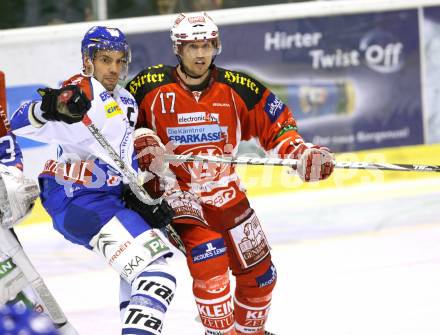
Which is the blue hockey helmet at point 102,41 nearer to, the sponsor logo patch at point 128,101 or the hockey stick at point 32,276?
the sponsor logo patch at point 128,101

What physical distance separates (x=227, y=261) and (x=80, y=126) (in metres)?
0.82

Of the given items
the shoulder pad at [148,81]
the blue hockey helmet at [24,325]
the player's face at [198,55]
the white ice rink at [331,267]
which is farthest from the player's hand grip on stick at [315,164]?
the blue hockey helmet at [24,325]

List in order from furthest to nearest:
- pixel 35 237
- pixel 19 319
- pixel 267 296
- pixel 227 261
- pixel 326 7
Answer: pixel 326 7 < pixel 35 237 < pixel 267 296 < pixel 227 261 < pixel 19 319

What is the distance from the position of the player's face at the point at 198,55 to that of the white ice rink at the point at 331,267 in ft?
4.57

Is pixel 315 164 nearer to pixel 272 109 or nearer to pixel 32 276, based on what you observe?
pixel 272 109

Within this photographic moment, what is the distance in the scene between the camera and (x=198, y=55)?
439 cm

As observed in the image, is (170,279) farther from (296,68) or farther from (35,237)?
(296,68)

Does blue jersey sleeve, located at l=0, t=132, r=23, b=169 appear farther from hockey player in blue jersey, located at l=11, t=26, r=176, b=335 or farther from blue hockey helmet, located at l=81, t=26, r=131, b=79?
→ blue hockey helmet, located at l=81, t=26, r=131, b=79

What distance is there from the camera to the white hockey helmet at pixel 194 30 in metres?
4.38

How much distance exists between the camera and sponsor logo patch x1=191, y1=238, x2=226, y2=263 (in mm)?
4258

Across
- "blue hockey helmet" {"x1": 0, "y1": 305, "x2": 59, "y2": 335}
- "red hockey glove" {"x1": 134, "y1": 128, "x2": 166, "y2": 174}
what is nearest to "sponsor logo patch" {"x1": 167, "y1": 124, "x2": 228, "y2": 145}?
"red hockey glove" {"x1": 134, "y1": 128, "x2": 166, "y2": 174}

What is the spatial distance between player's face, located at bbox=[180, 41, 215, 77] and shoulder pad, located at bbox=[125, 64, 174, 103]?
14 cm

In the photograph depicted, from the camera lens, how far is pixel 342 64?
8.07 meters

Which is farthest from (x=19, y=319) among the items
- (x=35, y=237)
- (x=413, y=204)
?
(x=413, y=204)
